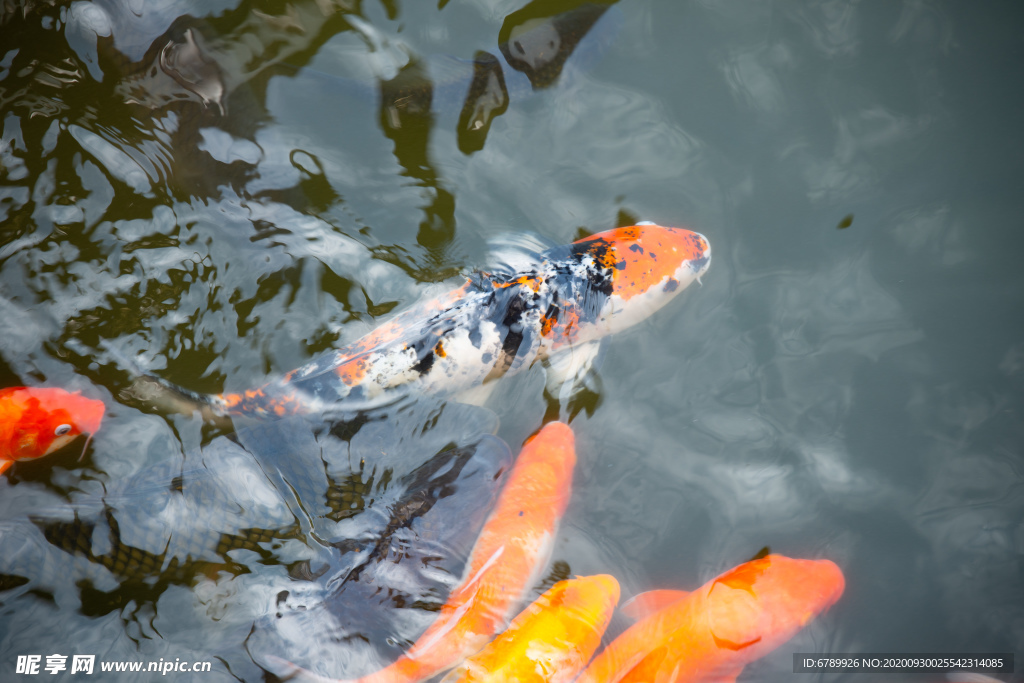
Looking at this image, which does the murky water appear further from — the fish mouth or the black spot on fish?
the black spot on fish

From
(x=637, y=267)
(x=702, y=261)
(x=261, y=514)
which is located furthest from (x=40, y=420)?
(x=702, y=261)

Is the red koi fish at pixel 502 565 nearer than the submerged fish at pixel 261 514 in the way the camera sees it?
Yes

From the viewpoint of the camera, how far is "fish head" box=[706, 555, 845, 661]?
264 centimetres

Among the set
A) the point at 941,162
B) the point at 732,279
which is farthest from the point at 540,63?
the point at 941,162

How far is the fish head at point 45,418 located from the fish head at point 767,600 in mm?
3620

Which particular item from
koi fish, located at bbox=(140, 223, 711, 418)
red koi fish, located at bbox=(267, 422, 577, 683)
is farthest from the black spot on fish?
red koi fish, located at bbox=(267, 422, 577, 683)

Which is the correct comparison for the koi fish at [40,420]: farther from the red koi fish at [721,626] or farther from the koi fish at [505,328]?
the red koi fish at [721,626]

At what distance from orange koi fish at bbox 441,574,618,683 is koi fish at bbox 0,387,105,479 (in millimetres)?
2527

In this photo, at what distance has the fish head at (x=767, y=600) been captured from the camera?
8.66ft

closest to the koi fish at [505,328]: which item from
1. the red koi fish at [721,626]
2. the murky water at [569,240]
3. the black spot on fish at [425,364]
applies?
the black spot on fish at [425,364]

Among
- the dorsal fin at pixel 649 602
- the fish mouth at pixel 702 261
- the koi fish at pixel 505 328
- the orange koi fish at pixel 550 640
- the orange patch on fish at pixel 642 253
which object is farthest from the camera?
the fish mouth at pixel 702 261

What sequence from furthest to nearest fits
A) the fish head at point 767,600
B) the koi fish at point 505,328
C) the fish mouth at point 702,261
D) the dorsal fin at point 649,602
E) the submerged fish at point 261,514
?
the fish mouth at point 702,261 < the koi fish at point 505,328 < the dorsal fin at point 649,602 < the submerged fish at point 261,514 < the fish head at point 767,600

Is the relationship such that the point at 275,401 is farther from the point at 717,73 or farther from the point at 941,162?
the point at 941,162

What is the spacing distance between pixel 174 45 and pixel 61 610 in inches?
150
